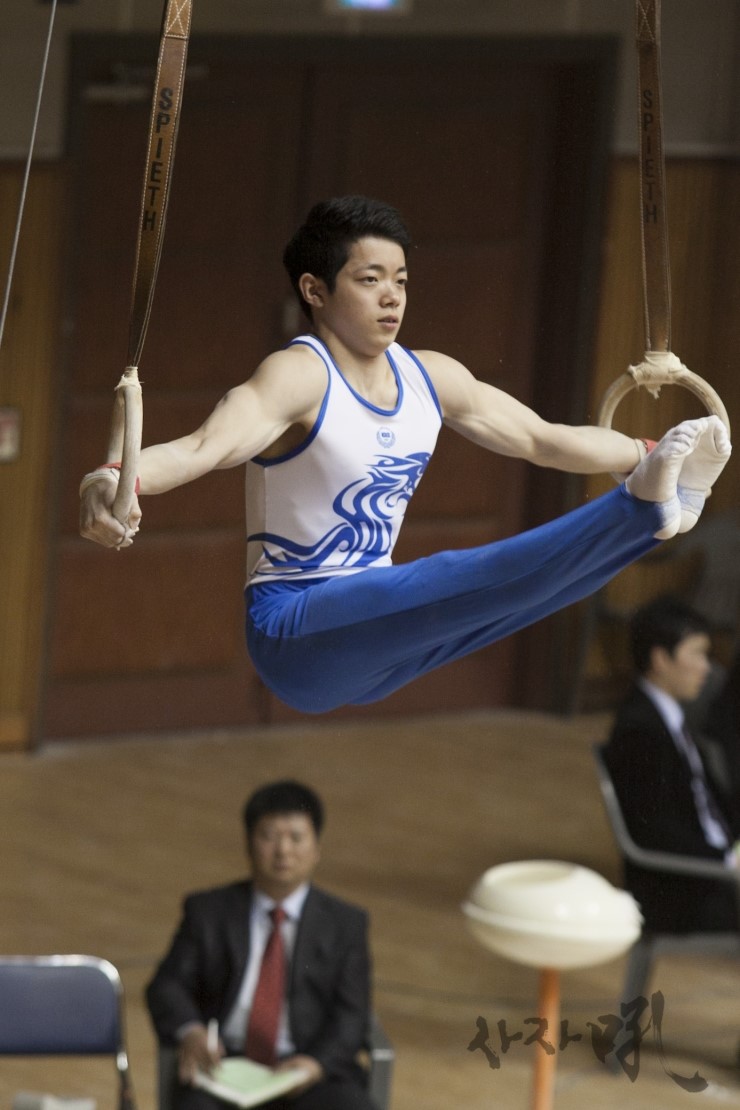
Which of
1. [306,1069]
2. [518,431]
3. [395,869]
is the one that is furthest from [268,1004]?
[518,431]

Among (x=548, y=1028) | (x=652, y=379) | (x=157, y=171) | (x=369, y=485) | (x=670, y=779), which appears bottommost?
(x=548, y=1028)

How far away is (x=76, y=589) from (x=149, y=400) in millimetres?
2719

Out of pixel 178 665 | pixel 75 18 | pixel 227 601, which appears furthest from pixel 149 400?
pixel 178 665

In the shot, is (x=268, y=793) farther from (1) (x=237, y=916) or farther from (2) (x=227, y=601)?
(2) (x=227, y=601)

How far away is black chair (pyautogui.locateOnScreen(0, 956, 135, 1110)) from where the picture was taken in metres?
3.41

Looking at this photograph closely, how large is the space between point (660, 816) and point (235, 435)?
304 cm

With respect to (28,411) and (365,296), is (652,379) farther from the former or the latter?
(28,411)

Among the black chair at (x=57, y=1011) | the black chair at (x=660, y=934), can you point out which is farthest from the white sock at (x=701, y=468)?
the black chair at (x=660, y=934)

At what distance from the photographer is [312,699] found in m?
1.80

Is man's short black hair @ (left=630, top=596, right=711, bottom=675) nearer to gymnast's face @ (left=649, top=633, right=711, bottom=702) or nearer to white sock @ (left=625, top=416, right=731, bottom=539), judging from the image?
gymnast's face @ (left=649, top=633, right=711, bottom=702)

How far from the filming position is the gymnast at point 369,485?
160 centimetres

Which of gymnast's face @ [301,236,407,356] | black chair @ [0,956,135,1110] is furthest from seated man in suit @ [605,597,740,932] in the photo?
gymnast's face @ [301,236,407,356]

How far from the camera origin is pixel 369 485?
→ 1.71 m

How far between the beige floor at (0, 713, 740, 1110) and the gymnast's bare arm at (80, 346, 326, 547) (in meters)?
2.69
